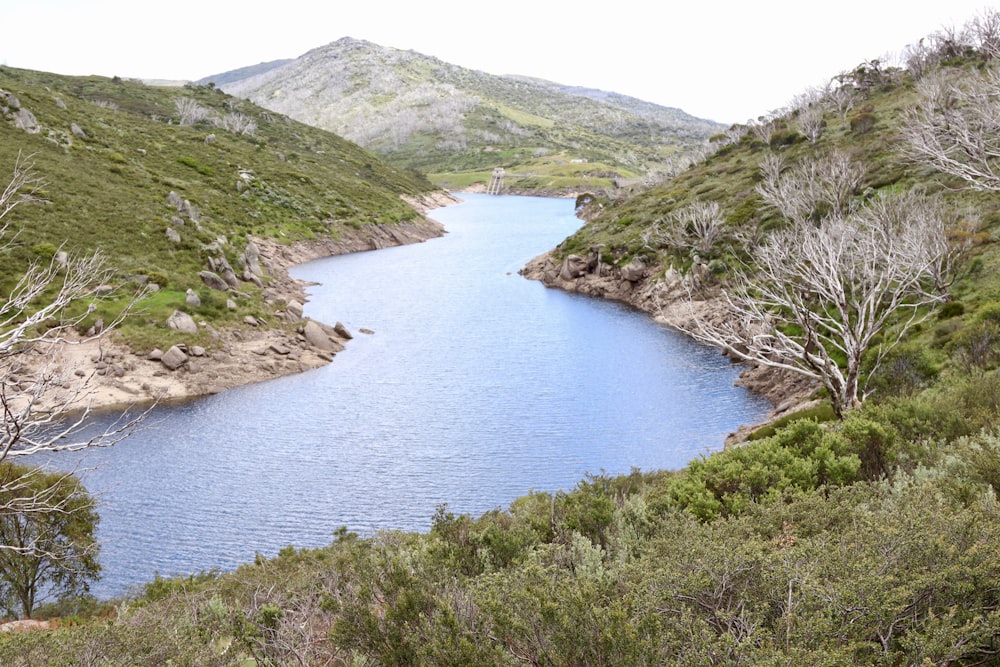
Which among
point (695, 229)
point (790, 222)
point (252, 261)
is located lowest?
point (252, 261)

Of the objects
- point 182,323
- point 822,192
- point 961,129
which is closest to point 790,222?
point 822,192

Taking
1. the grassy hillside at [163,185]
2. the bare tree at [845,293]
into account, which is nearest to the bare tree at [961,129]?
the bare tree at [845,293]

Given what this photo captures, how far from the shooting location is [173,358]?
40.7 meters

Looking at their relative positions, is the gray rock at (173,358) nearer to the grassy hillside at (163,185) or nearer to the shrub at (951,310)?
the grassy hillside at (163,185)

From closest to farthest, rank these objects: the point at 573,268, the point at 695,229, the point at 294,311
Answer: the point at 294,311 → the point at 695,229 → the point at 573,268

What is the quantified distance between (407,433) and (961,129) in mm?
27003

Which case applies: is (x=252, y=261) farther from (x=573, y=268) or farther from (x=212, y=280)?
(x=573, y=268)

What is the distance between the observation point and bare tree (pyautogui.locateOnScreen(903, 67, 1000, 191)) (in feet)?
70.4

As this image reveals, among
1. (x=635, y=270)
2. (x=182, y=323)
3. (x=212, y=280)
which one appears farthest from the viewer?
(x=635, y=270)

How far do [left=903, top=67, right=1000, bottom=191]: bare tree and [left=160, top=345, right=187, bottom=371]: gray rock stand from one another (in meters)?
40.5

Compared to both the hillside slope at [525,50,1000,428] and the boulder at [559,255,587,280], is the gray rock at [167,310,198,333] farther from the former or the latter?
the boulder at [559,255,587,280]

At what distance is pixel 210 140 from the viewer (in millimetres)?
102438

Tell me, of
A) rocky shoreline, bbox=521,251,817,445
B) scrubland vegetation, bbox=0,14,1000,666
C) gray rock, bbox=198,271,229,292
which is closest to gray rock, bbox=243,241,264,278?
gray rock, bbox=198,271,229,292

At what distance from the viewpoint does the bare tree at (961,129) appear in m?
21.5
